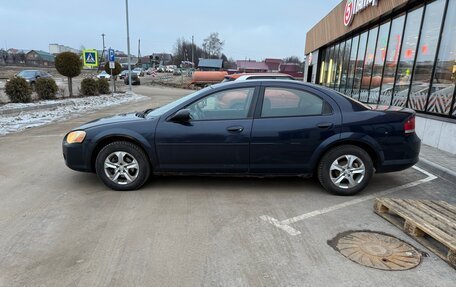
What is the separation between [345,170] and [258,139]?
1.25m

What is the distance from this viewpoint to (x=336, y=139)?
480cm

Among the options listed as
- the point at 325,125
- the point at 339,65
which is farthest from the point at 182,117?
the point at 339,65

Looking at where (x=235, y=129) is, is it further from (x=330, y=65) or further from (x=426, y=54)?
(x=330, y=65)

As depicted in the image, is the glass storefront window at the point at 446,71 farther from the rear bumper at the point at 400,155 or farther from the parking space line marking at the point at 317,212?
the rear bumper at the point at 400,155

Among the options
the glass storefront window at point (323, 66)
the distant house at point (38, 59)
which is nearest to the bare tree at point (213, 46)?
the distant house at point (38, 59)

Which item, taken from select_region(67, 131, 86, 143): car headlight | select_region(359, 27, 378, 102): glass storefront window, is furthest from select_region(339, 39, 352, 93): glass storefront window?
select_region(67, 131, 86, 143): car headlight

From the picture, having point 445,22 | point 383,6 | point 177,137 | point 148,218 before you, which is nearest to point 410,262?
point 148,218

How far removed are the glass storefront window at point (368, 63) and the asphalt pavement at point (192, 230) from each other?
8.38 metres

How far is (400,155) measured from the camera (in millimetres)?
4926

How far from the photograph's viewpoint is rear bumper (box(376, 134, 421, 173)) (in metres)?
4.90

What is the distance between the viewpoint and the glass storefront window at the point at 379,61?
485 inches

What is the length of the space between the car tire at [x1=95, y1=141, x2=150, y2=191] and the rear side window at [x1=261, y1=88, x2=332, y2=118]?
178 centimetres

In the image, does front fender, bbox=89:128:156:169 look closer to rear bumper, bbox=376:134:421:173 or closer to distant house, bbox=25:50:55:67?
rear bumper, bbox=376:134:421:173

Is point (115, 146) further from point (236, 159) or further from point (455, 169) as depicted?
point (455, 169)
